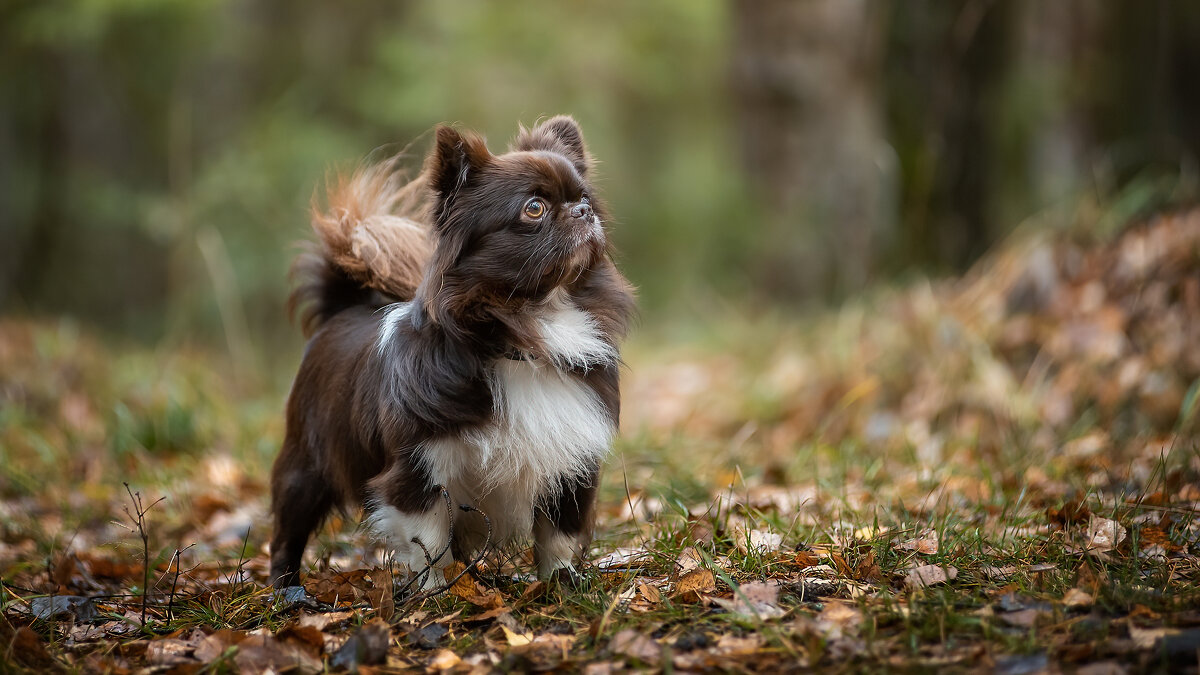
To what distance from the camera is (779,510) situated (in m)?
4.06

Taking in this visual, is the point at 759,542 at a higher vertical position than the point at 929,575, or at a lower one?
lower

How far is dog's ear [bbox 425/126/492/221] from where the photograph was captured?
3.13m

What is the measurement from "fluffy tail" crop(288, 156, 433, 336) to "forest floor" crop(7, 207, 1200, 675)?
915 millimetres

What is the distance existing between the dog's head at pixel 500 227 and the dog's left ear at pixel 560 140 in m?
0.26

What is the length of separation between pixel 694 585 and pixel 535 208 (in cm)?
130

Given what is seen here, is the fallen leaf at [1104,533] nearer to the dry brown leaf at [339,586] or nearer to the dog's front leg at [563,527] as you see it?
the dog's front leg at [563,527]

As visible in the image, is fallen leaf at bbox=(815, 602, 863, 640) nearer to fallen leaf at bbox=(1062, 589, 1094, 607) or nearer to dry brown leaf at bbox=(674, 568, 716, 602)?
dry brown leaf at bbox=(674, 568, 716, 602)

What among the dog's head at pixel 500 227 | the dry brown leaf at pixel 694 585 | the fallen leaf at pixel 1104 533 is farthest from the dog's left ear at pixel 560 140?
the fallen leaf at pixel 1104 533

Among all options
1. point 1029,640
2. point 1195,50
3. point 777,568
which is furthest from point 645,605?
point 1195,50

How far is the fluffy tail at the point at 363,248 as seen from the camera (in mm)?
3617

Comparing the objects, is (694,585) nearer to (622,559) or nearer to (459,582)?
(622,559)

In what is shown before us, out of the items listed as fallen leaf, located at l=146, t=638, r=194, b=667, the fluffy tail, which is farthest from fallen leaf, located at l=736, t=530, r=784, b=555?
fallen leaf, located at l=146, t=638, r=194, b=667

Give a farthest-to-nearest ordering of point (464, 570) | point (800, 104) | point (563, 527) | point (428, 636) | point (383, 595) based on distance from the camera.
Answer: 1. point (800, 104)
2. point (563, 527)
3. point (464, 570)
4. point (383, 595)
5. point (428, 636)

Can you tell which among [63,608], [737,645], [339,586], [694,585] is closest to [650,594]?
[694,585]
